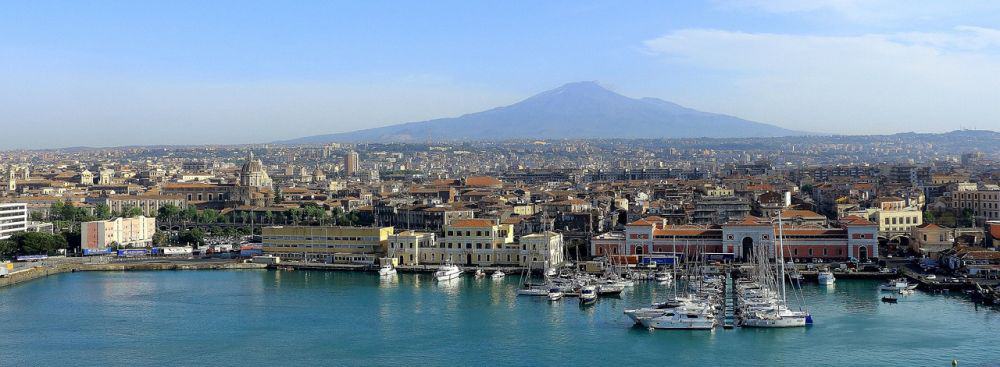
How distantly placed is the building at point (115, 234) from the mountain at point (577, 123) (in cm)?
12648

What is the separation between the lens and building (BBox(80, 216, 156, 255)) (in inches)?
916

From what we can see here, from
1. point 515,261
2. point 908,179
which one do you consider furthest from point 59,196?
point 908,179

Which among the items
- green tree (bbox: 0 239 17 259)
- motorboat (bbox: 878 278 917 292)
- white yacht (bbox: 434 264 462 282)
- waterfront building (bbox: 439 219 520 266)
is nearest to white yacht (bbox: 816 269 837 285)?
motorboat (bbox: 878 278 917 292)

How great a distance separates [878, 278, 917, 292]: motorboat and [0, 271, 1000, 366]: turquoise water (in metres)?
0.24

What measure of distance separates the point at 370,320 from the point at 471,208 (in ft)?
44.9

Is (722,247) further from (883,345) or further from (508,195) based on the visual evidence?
(508,195)

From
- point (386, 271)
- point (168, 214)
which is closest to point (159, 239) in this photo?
point (168, 214)

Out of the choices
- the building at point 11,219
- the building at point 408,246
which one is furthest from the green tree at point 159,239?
the building at point 408,246

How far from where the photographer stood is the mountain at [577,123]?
6250 inches

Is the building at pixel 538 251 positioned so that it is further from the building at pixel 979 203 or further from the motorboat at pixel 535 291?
the building at pixel 979 203

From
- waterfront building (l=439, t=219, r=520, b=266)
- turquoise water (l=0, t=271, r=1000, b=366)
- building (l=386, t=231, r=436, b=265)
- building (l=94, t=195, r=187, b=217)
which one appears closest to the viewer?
turquoise water (l=0, t=271, r=1000, b=366)

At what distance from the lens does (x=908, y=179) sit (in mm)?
41719

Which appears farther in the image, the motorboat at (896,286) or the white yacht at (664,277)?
the white yacht at (664,277)

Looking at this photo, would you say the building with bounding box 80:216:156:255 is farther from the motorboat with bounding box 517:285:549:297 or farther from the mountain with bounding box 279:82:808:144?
the mountain with bounding box 279:82:808:144
